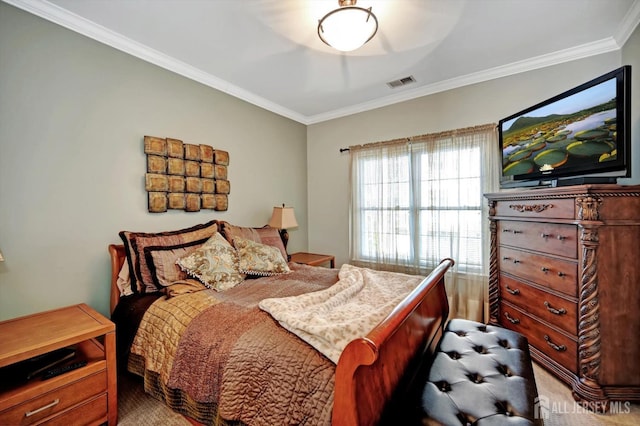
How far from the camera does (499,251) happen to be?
2523 millimetres

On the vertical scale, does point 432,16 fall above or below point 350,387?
above

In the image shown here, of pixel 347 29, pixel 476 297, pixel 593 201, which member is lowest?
pixel 476 297

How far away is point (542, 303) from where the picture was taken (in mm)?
2037

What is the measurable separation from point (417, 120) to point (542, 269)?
2.13 m

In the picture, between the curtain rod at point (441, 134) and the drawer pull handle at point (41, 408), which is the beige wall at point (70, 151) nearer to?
the drawer pull handle at point (41, 408)

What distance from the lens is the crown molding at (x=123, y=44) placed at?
6.14ft

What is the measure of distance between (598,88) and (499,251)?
4.71 feet

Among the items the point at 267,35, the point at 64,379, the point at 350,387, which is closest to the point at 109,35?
the point at 267,35

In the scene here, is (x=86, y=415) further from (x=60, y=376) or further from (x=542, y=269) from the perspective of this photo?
(x=542, y=269)

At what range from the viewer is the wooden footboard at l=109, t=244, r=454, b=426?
0.91 m

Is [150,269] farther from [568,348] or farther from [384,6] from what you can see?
[568,348]

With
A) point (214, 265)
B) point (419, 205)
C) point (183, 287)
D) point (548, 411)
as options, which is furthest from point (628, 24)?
point (183, 287)

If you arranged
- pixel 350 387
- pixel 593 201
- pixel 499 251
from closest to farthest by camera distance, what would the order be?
pixel 350 387, pixel 593 201, pixel 499 251

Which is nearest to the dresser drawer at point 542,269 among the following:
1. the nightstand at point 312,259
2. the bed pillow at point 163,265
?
the nightstand at point 312,259
